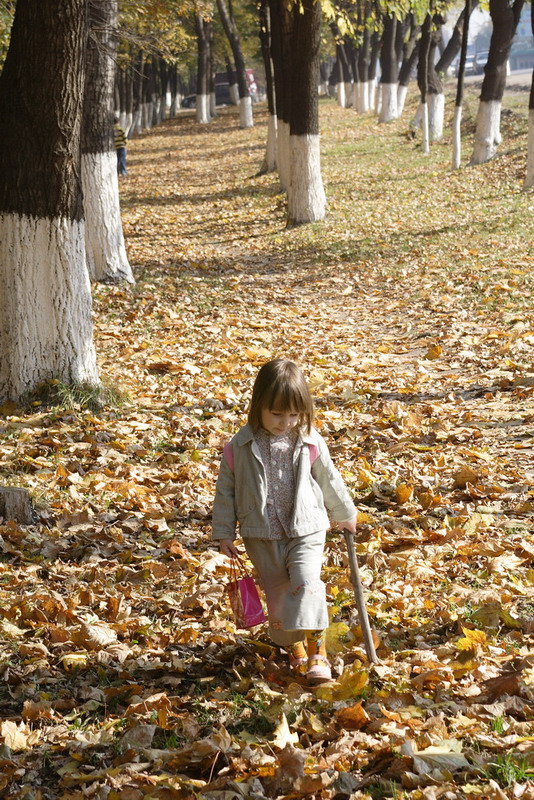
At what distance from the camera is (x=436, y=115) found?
28422 millimetres

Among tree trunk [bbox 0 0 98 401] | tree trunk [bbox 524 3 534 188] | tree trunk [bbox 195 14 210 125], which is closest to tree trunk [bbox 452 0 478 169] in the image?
tree trunk [bbox 524 3 534 188]

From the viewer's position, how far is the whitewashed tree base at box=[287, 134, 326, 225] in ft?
52.4

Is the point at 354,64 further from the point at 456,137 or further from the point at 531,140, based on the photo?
the point at 531,140

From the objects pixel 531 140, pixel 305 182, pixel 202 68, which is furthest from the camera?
pixel 202 68

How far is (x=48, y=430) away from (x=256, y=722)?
3453 millimetres

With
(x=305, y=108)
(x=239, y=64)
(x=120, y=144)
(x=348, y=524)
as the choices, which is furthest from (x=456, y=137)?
(x=348, y=524)

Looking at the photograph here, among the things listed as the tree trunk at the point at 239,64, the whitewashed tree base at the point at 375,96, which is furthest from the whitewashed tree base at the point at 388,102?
the whitewashed tree base at the point at 375,96

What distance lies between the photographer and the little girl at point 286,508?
3525 millimetres

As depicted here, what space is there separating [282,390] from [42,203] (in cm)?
379

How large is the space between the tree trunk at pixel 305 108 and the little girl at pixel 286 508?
12716 mm

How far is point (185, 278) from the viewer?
12.9 meters

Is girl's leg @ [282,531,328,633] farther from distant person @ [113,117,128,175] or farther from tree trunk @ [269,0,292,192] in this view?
distant person @ [113,117,128,175]

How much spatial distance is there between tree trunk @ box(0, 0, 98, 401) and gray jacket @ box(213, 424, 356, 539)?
3.42 meters

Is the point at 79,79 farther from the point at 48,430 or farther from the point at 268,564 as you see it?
the point at 268,564
